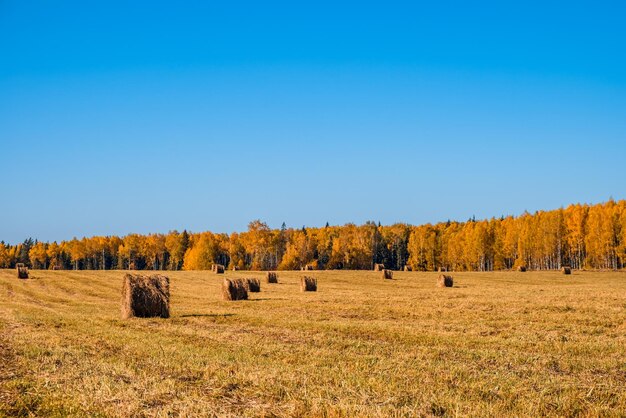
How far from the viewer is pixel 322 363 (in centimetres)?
1125

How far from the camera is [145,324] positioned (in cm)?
1897

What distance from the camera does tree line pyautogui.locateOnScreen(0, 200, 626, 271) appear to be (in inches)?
4210

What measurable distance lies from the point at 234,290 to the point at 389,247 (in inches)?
5457

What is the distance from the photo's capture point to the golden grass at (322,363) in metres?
7.77

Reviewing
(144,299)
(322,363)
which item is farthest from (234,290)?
(322,363)

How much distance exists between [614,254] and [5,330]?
4197 inches

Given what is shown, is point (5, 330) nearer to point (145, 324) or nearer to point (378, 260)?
point (145, 324)

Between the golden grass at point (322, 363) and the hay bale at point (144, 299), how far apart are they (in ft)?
3.40

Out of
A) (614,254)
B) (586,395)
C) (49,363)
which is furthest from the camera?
(614,254)

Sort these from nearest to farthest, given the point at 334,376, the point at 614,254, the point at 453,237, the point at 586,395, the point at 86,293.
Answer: the point at 586,395 < the point at 334,376 < the point at 86,293 < the point at 614,254 < the point at 453,237

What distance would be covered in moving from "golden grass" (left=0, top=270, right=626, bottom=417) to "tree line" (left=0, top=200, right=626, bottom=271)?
73.1 metres

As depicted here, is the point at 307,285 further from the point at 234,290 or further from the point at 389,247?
the point at 389,247

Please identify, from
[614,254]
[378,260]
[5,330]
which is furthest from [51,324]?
[378,260]

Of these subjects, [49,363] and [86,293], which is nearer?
[49,363]
